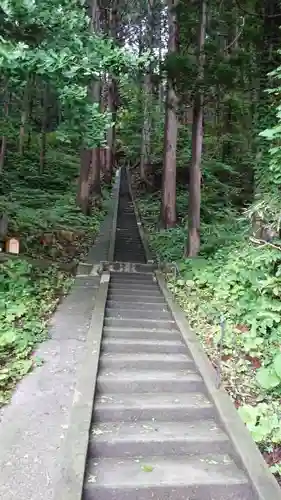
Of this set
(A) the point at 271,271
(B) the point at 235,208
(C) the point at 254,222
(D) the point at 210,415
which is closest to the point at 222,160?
(B) the point at 235,208

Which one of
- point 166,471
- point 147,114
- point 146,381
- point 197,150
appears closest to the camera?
point 166,471

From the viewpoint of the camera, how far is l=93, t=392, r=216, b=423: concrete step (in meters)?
4.14

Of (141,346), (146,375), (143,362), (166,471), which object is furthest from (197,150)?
(166,471)

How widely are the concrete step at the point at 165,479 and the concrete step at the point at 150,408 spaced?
0.55m

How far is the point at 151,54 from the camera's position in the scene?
Result: 18.5 ft

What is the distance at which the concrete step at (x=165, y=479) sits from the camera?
10.6 ft

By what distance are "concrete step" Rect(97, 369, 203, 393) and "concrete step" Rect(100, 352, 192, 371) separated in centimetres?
11

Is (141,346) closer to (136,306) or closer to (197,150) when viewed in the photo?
(136,306)

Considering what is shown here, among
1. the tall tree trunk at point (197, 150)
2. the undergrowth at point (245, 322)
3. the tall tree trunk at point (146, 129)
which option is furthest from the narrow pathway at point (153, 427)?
the tall tree trunk at point (146, 129)

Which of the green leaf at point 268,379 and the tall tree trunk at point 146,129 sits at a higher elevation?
the tall tree trunk at point 146,129

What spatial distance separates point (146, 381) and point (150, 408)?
0.49 meters

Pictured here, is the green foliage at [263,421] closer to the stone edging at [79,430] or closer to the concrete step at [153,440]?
the concrete step at [153,440]

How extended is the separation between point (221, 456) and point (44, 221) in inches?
356

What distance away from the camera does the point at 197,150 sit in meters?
9.06
